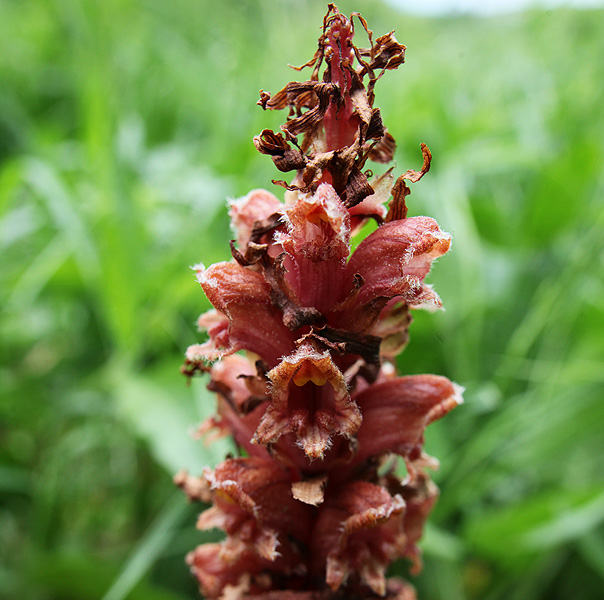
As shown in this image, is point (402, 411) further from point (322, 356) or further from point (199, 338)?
point (199, 338)

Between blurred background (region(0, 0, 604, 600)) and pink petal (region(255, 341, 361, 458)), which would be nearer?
pink petal (region(255, 341, 361, 458))

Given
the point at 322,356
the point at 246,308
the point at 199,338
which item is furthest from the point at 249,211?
the point at 199,338

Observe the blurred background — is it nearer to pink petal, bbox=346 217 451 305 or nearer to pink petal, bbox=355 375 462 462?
pink petal, bbox=355 375 462 462

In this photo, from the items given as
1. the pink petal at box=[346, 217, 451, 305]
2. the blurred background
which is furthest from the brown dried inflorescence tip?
the blurred background

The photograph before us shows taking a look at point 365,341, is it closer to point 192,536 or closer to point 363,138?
point 363,138

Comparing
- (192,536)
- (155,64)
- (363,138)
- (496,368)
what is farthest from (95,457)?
(155,64)

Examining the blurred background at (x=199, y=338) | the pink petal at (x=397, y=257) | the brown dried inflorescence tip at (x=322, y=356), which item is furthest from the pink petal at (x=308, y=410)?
the blurred background at (x=199, y=338)
